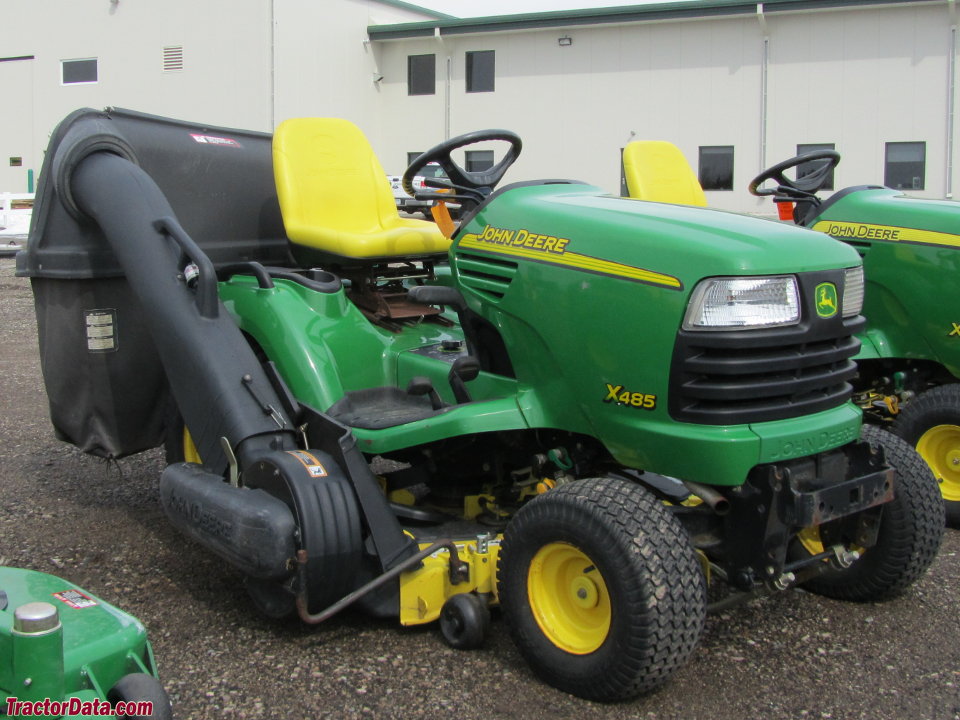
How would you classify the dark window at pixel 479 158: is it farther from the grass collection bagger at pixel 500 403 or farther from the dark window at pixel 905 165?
the grass collection bagger at pixel 500 403

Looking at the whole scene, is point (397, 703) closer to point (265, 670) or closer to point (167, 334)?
point (265, 670)

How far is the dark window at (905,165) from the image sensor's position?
21.3 metres

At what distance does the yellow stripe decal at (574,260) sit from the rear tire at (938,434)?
94.3 inches

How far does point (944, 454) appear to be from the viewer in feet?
15.4

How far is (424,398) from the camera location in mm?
3697

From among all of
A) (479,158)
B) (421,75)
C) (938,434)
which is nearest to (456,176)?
(938,434)

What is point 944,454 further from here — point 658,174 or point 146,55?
point 146,55

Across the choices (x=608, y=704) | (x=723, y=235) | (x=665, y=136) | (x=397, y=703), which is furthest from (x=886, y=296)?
(x=665, y=136)

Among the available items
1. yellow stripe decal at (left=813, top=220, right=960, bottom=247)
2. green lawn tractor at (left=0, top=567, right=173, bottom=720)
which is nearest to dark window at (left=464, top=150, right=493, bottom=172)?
yellow stripe decal at (left=813, top=220, right=960, bottom=247)

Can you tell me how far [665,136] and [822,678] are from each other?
21.2 meters

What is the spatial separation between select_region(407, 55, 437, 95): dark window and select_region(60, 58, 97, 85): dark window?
799cm

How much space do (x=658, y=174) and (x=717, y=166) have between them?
60.3 ft

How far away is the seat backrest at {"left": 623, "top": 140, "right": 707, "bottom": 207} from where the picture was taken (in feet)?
16.9

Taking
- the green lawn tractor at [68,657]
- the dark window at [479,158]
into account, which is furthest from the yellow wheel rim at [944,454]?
the dark window at [479,158]
